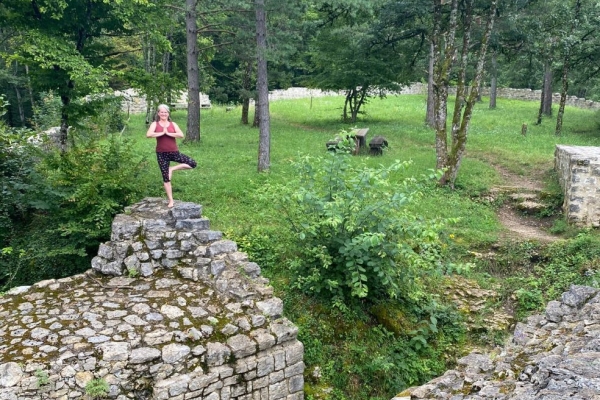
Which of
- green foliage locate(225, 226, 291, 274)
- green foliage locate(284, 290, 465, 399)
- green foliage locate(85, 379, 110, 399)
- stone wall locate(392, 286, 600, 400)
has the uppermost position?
stone wall locate(392, 286, 600, 400)

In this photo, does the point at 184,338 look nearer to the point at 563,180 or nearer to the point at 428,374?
the point at 428,374

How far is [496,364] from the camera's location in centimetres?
409

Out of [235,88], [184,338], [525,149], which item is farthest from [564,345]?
[235,88]

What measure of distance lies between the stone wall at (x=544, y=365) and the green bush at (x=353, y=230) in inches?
71.5

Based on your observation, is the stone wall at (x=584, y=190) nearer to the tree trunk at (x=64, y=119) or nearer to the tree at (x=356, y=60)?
the tree at (x=356, y=60)

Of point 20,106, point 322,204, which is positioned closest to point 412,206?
point 322,204

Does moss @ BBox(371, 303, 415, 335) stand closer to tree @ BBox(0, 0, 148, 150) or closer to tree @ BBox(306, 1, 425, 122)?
tree @ BBox(0, 0, 148, 150)

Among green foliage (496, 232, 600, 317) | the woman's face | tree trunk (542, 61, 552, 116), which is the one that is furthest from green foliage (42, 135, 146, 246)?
tree trunk (542, 61, 552, 116)

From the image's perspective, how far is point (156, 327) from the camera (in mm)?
5547

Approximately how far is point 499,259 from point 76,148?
832 centimetres

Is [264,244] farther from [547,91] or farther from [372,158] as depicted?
[547,91]

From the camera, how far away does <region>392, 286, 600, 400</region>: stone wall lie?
2.90 m

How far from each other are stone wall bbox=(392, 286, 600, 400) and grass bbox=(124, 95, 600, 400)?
83.0 inches

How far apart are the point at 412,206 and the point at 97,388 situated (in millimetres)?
7796
